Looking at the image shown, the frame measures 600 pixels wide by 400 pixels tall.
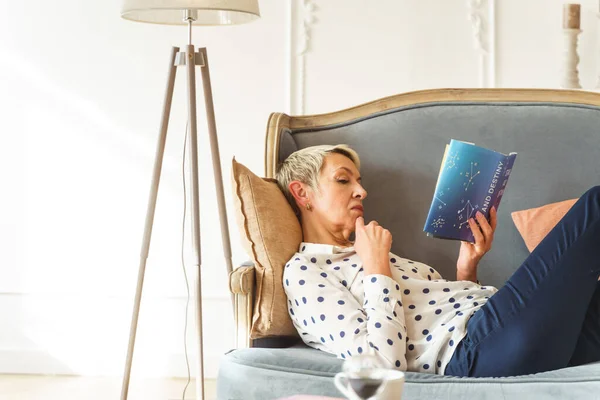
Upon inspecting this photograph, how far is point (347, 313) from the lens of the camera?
6.98 feet

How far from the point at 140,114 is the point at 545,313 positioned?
2.32m

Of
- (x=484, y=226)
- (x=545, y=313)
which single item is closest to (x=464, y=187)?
(x=484, y=226)

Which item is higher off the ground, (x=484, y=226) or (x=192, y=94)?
(x=192, y=94)

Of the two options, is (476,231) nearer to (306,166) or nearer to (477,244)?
(477,244)

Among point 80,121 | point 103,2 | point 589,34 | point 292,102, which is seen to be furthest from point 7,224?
point 589,34

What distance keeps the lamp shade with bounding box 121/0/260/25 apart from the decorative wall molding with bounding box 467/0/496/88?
126 cm

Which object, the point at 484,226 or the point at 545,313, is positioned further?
the point at 484,226

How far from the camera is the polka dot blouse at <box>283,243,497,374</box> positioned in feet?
6.84

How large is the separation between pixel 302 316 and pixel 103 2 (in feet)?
7.25

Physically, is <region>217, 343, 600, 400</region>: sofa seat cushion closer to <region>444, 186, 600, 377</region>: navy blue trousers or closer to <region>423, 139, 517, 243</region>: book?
<region>444, 186, 600, 377</region>: navy blue trousers

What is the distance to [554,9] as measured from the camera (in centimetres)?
373

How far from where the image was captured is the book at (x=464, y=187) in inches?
89.4

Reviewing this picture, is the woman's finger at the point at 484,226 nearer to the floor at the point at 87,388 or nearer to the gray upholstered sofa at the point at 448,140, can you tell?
the gray upholstered sofa at the point at 448,140

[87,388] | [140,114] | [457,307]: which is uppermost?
[140,114]
